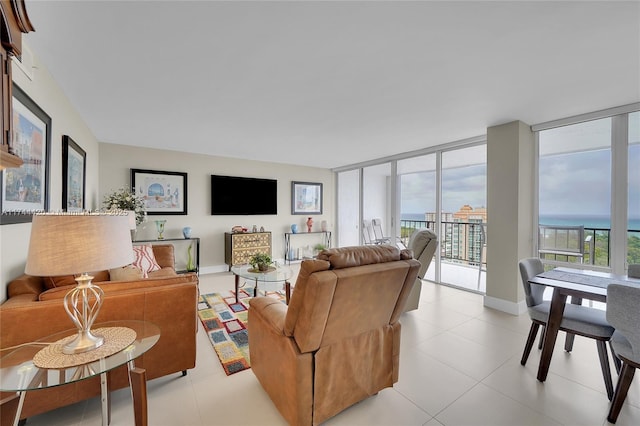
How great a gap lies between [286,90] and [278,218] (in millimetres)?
3912

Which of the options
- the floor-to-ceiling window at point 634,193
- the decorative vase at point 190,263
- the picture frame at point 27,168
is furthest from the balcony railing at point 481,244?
the picture frame at point 27,168

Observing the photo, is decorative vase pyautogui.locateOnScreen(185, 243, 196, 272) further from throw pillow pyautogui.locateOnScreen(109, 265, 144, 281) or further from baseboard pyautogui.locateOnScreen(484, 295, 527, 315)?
baseboard pyautogui.locateOnScreen(484, 295, 527, 315)

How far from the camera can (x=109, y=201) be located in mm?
3943

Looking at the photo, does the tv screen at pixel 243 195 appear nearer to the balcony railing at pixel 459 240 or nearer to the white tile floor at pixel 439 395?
the balcony railing at pixel 459 240

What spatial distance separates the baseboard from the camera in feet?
10.6

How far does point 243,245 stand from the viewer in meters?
5.13

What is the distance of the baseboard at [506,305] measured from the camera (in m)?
3.24

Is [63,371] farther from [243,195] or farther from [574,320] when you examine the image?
[243,195]

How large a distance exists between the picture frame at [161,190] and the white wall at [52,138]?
1194mm

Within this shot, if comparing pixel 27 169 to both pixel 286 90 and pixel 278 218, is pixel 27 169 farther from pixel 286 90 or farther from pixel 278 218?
pixel 278 218

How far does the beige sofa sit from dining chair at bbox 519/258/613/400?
8.66 feet

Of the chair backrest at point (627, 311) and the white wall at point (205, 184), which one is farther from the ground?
the white wall at point (205, 184)

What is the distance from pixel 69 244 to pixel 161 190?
4013mm

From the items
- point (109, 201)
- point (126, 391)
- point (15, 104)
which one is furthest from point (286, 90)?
point (109, 201)
